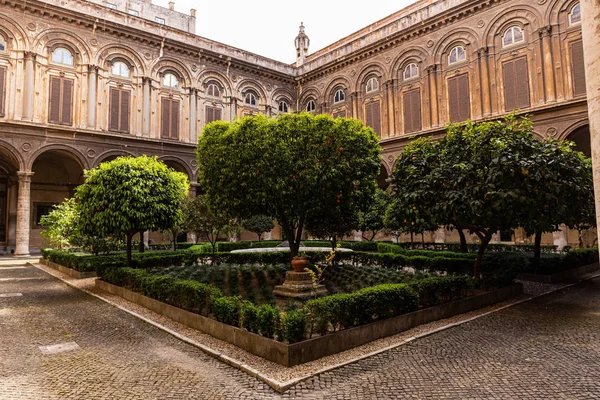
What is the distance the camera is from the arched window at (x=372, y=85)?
96.4 feet

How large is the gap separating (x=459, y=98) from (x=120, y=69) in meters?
22.9

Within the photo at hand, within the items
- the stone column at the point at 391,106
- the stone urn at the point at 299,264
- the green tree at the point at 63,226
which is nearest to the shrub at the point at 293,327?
the stone urn at the point at 299,264

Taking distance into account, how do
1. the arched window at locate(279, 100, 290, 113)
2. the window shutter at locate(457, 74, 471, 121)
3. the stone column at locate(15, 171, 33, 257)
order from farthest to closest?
1. the arched window at locate(279, 100, 290, 113)
2. the window shutter at locate(457, 74, 471, 121)
3. the stone column at locate(15, 171, 33, 257)

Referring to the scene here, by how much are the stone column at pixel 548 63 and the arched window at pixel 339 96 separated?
556 inches

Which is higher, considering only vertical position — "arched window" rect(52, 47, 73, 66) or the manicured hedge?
Result: "arched window" rect(52, 47, 73, 66)

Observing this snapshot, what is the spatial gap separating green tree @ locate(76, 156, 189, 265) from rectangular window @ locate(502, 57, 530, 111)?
20031mm

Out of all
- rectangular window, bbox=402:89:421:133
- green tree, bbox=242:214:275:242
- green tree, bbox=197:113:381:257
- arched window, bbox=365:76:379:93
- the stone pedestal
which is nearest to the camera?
the stone pedestal

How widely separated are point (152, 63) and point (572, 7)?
26152 millimetres

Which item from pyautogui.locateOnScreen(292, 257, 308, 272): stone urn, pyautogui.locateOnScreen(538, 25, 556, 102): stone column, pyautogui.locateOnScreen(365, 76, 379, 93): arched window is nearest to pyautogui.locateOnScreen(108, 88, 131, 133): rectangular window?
pyautogui.locateOnScreen(365, 76, 379, 93): arched window

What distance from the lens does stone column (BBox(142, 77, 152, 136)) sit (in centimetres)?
2697

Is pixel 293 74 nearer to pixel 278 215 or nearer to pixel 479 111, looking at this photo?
pixel 479 111

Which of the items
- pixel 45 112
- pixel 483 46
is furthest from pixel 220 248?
pixel 483 46

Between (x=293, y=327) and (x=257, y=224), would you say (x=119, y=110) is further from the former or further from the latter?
(x=293, y=327)

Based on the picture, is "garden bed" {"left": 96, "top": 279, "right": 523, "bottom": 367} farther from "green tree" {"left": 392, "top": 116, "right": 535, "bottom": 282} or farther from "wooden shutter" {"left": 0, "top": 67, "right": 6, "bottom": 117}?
"wooden shutter" {"left": 0, "top": 67, "right": 6, "bottom": 117}
